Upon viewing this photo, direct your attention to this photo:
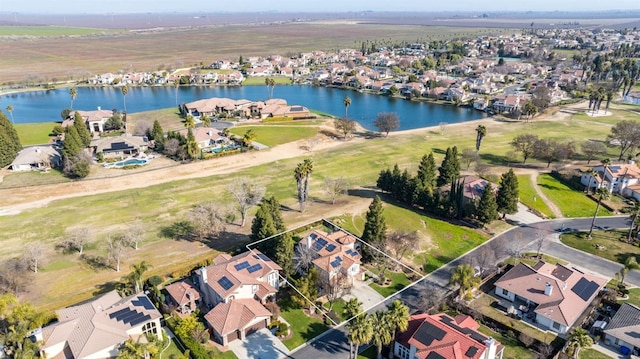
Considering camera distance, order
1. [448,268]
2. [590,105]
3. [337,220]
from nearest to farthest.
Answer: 1. [448,268]
2. [337,220]
3. [590,105]

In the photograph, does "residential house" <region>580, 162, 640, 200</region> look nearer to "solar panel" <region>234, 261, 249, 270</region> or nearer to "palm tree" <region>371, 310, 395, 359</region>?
"palm tree" <region>371, 310, 395, 359</region>

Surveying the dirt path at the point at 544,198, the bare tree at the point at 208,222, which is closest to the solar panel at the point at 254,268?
the bare tree at the point at 208,222

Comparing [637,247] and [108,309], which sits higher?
[108,309]

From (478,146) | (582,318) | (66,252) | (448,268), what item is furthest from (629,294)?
(66,252)

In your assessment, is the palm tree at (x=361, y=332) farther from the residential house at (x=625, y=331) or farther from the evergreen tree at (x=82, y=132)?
the evergreen tree at (x=82, y=132)

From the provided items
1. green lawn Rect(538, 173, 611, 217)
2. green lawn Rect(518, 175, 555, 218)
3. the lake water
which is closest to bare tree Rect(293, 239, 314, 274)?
green lawn Rect(518, 175, 555, 218)

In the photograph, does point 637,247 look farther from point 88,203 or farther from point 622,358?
point 88,203

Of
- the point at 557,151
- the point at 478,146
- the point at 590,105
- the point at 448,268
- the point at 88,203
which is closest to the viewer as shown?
the point at 448,268
